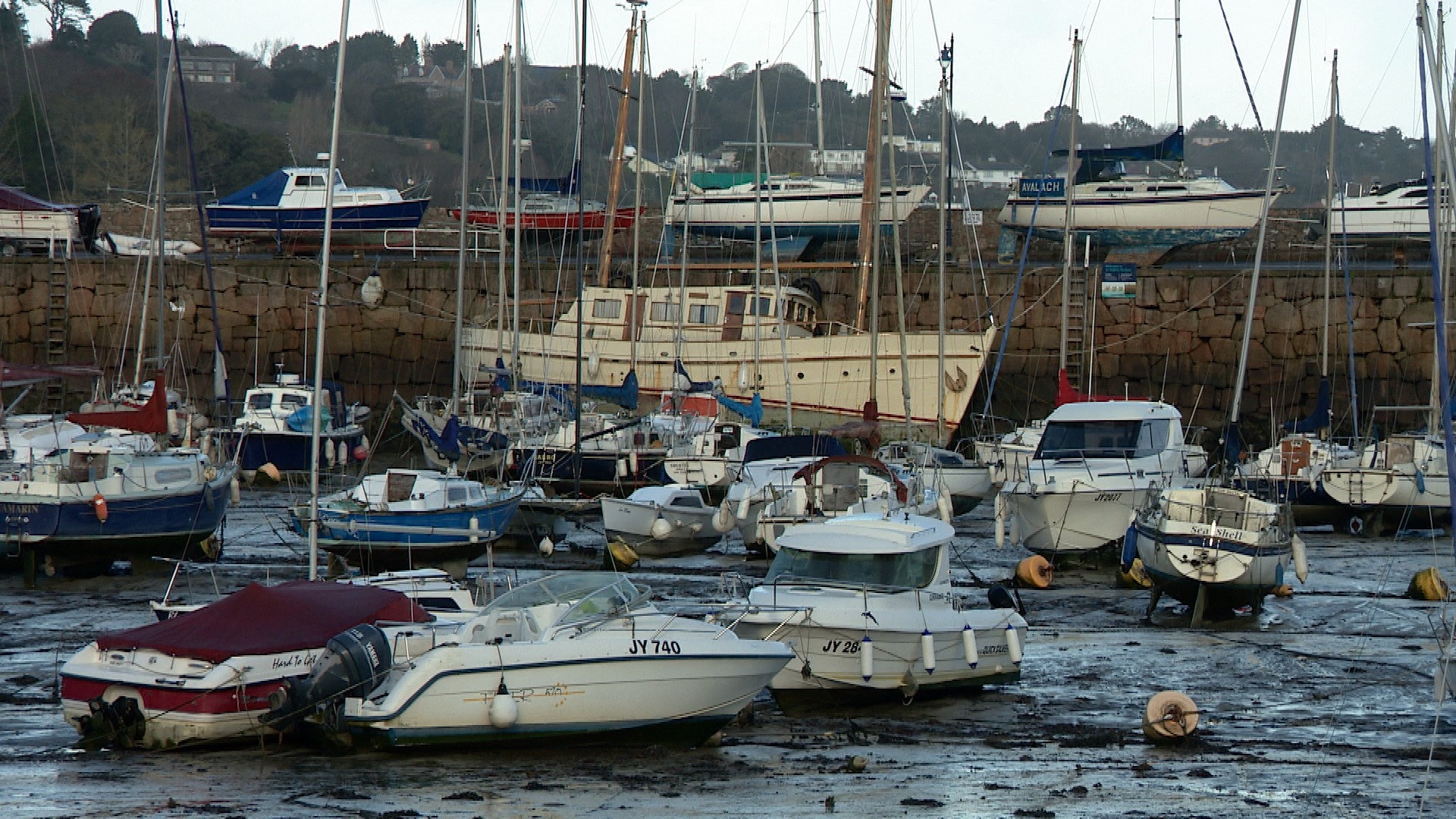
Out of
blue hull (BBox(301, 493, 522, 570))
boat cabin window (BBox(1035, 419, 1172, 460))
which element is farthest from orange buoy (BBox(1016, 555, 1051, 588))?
blue hull (BBox(301, 493, 522, 570))

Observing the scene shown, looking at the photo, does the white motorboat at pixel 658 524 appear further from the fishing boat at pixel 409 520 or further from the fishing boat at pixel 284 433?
the fishing boat at pixel 284 433

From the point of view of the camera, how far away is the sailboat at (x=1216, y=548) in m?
18.4

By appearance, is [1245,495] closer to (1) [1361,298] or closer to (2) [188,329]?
(1) [1361,298]

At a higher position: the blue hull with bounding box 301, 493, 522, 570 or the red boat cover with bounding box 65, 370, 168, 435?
the red boat cover with bounding box 65, 370, 168, 435

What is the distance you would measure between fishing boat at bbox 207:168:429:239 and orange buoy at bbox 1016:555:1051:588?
2789 cm

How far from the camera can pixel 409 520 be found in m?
21.5

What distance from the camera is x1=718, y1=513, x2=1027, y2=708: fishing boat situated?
14.4m

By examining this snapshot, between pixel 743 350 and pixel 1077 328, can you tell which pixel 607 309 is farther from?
pixel 1077 328

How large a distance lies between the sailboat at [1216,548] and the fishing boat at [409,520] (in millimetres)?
8192

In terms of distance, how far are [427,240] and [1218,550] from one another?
33684 mm

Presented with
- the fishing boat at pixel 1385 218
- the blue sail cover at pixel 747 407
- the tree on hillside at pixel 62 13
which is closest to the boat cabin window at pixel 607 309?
the blue sail cover at pixel 747 407

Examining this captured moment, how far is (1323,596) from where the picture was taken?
2123 centimetres

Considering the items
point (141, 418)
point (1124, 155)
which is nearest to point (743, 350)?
point (1124, 155)

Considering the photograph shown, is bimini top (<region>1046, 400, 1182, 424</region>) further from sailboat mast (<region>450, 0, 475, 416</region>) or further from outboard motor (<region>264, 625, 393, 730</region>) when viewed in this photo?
outboard motor (<region>264, 625, 393, 730</region>)
